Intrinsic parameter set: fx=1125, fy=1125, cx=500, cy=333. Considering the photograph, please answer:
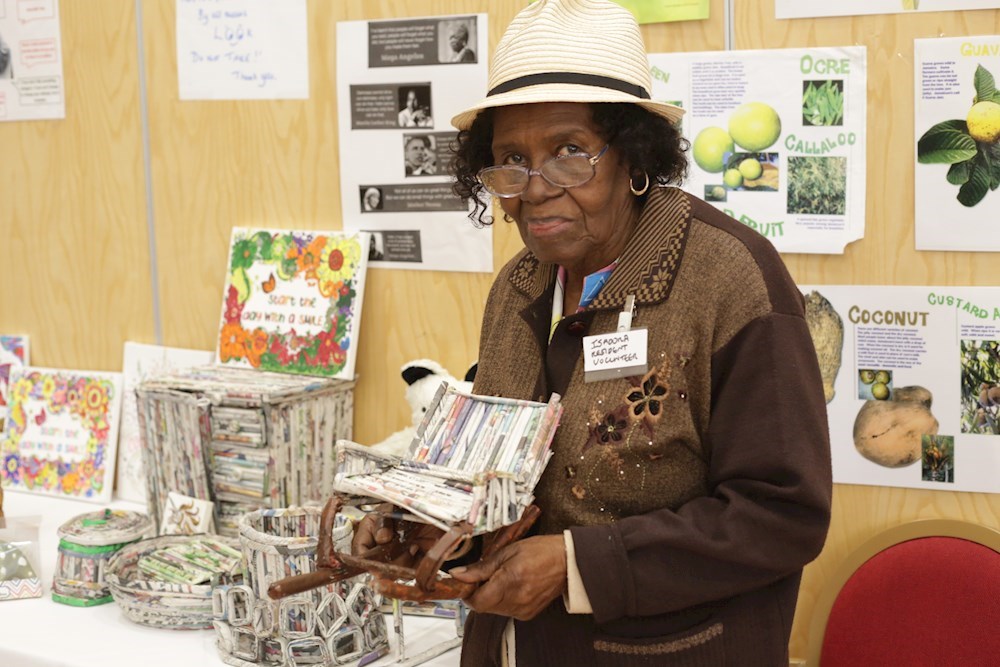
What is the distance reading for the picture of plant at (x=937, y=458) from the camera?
2166 millimetres

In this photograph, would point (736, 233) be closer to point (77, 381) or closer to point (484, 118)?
point (484, 118)

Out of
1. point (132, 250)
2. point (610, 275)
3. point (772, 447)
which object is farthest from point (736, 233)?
point (132, 250)

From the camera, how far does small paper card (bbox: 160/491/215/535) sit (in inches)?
103

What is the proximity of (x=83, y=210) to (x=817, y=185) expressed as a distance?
6.81 feet

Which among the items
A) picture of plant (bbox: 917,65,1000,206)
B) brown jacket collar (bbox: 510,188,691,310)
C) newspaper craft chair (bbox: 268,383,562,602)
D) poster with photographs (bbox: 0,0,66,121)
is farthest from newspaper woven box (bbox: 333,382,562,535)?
poster with photographs (bbox: 0,0,66,121)

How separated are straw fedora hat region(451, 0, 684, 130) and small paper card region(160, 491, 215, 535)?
55.0 inches

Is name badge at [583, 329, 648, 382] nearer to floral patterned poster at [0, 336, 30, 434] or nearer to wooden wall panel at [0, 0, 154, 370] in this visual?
wooden wall panel at [0, 0, 154, 370]

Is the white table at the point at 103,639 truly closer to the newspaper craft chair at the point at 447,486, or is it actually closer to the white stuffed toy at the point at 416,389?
the white stuffed toy at the point at 416,389

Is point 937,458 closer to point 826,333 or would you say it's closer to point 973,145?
point 826,333

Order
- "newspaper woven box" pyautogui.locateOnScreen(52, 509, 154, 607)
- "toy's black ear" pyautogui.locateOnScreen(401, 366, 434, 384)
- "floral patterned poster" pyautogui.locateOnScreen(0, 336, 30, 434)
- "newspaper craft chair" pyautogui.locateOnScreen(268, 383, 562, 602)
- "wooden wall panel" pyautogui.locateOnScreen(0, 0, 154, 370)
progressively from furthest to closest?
"floral patterned poster" pyautogui.locateOnScreen(0, 336, 30, 434), "wooden wall panel" pyautogui.locateOnScreen(0, 0, 154, 370), "toy's black ear" pyautogui.locateOnScreen(401, 366, 434, 384), "newspaper woven box" pyautogui.locateOnScreen(52, 509, 154, 607), "newspaper craft chair" pyautogui.locateOnScreen(268, 383, 562, 602)

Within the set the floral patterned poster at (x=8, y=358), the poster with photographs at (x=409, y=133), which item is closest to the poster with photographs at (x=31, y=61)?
the floral patterned poster at (x=8, y=358)

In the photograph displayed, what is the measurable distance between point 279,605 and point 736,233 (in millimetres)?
1112

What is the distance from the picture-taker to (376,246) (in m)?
2.74

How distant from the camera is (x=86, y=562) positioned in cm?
244
